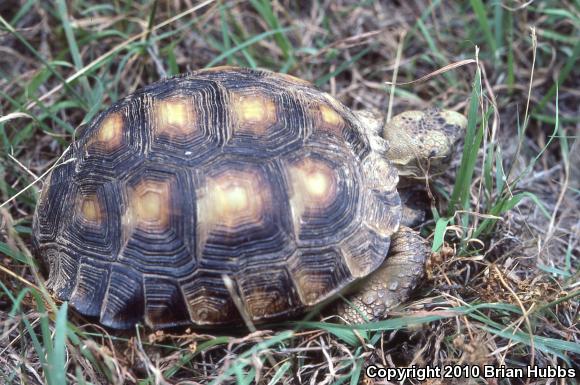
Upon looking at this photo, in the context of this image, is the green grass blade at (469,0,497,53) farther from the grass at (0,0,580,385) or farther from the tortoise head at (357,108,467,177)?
the tortoise head at (357,108,467,177)

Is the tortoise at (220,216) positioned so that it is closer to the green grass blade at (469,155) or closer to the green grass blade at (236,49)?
the green grass blade at (469,155)

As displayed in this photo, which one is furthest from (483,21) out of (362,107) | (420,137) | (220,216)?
(220,216)

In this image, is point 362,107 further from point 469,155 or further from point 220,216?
point 220,216

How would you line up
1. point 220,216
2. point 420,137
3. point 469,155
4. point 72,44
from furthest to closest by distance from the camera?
point 72,44
point 420,137
point 469,155
point 220,216

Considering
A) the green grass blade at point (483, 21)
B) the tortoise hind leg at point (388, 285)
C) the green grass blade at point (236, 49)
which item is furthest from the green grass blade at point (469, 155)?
the green grass blade at point (236, 49)

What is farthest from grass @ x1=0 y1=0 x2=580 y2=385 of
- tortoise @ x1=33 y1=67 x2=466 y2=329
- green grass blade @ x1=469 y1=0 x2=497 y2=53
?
tortoise @ x1=33 y1=67 x2=466 y2=329

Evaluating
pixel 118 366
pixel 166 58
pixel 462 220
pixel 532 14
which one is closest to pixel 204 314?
pixel 118 366

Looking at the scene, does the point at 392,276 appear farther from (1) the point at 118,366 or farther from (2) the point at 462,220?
(1) the point at 118,366
